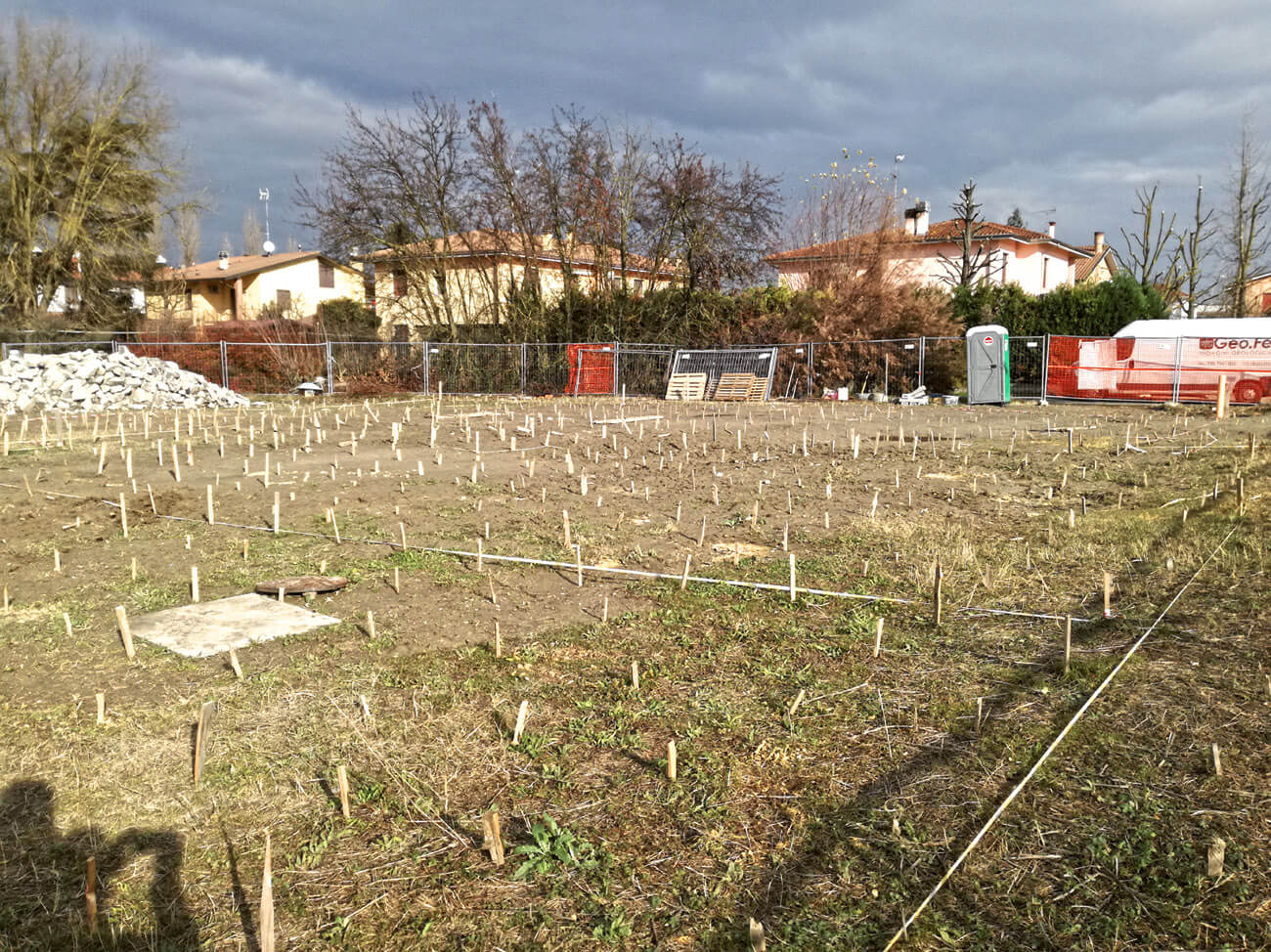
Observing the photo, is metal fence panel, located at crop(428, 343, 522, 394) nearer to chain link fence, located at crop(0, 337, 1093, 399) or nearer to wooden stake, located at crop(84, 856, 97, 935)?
chain link fence, located at crop(0, 337, 1093, 399)

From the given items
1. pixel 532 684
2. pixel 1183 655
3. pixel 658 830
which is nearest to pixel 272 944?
pixel 658 830

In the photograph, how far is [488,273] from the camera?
1163 inches

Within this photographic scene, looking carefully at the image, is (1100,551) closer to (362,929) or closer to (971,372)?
(362,929)

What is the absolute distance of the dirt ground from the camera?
86.0 inches

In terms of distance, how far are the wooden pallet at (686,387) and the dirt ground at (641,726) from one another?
56.9 ft

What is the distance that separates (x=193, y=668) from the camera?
372 centimetres

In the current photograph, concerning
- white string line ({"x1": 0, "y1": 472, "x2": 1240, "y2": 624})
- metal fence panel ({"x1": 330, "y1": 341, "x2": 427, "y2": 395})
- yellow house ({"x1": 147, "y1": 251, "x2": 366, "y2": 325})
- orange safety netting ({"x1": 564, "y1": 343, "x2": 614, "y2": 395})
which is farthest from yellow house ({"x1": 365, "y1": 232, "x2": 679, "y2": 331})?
white string line ({"x1": 0, "y1": 472, "x2": 1240, "y2": 624})

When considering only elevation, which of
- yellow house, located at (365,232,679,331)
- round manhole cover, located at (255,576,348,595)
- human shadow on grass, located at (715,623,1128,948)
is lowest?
human shadow on grass, located at (715,623,1128,948)

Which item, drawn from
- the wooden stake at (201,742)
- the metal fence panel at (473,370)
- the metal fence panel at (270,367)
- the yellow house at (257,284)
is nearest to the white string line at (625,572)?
the wooden stake at (201,742)

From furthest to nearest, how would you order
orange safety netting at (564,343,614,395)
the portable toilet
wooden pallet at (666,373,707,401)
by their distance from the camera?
orange safety netting at (564,343,614,395)
wooden pallet at (666,373,707,401)
the portable toilet

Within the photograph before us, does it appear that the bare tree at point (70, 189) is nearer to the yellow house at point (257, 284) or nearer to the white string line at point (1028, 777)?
the yellow house at point (257, 284)

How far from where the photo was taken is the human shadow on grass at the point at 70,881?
2084 millimetres

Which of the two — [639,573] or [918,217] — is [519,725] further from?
[918,217]

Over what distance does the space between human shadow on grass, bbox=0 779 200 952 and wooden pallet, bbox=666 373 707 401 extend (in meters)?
22.0
